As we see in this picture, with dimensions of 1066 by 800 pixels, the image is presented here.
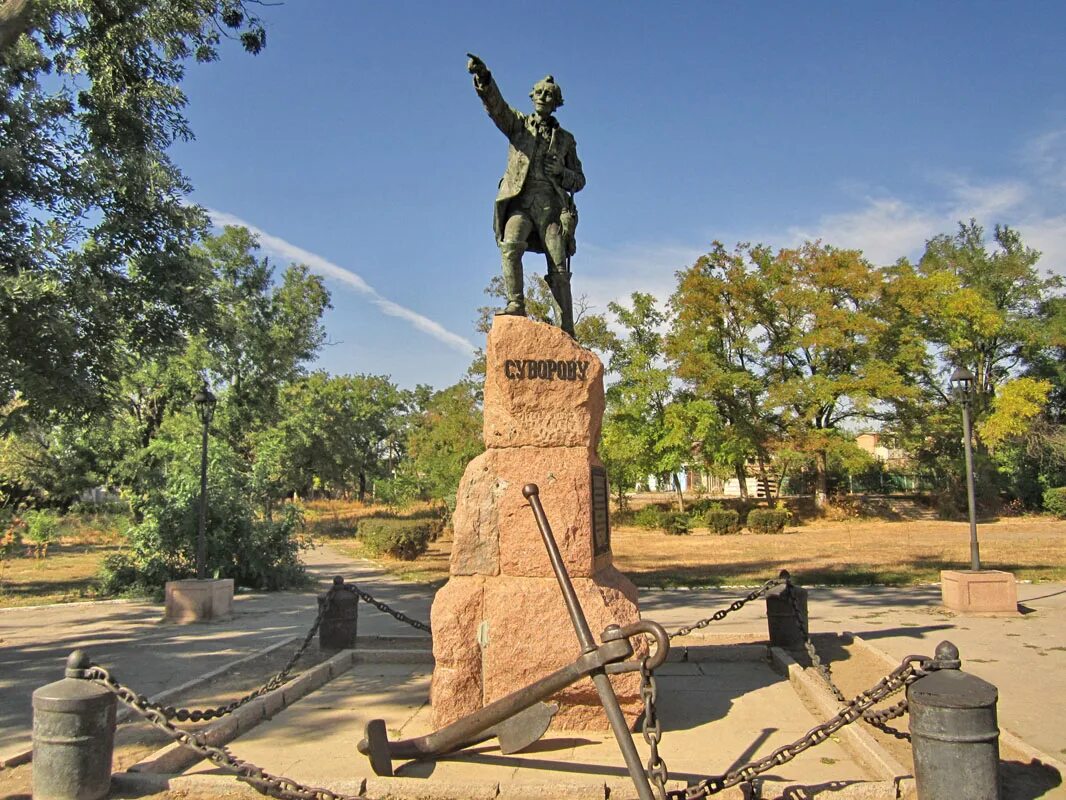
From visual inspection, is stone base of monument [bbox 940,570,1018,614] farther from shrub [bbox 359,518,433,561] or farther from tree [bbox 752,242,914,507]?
tree [bbox 752,242,914,507]

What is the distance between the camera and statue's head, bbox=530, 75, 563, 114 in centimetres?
614

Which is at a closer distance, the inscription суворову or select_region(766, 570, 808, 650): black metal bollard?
the inscription суворову

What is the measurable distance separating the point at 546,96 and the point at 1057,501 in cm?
3280

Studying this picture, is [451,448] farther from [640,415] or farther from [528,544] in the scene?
[528,544]

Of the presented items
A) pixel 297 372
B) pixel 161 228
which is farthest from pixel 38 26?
pixel 297 372

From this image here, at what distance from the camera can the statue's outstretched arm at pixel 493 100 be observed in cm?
550

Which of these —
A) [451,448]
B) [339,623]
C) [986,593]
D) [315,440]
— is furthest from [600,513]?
[315,440]

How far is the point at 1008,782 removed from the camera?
171 inches

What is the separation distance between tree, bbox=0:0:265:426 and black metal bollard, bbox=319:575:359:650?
5.34 meters

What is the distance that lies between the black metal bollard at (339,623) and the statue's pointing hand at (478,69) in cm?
525

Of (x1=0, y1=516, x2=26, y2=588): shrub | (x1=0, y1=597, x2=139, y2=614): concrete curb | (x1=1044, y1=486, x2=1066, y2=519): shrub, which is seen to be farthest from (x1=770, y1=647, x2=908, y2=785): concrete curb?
(x1=1044, y1=486, x2=1066, y2=519): shrub

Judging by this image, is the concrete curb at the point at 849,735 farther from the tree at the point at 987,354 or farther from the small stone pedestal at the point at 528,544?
the tree at the point at 987,354

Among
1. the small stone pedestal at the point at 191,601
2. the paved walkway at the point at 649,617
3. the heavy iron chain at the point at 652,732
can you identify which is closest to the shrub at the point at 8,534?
the paved walkway at the point at 649,617

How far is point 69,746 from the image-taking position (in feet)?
13.1
